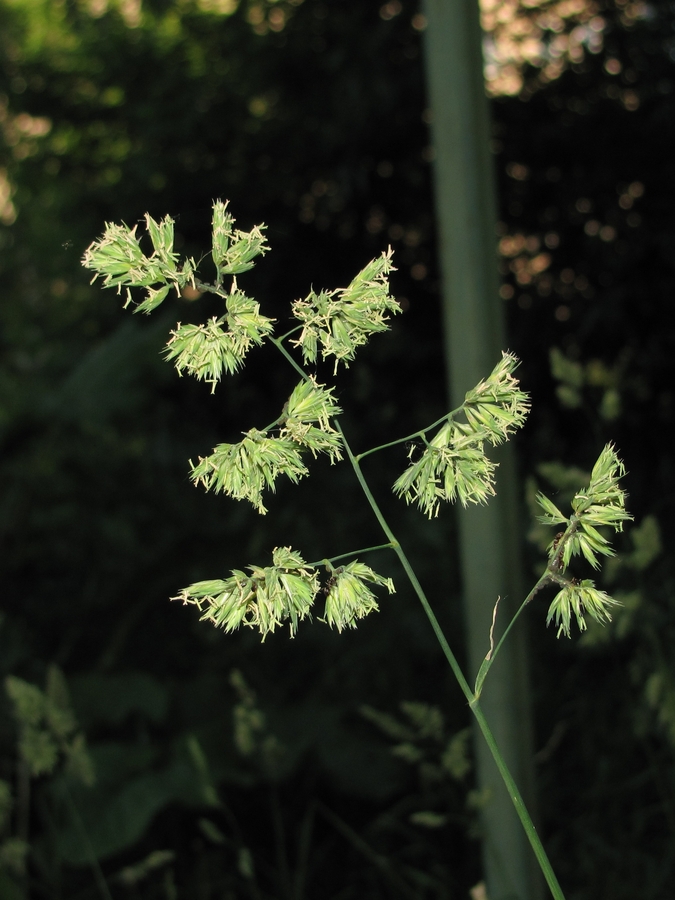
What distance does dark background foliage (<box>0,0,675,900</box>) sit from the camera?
84.7 inches

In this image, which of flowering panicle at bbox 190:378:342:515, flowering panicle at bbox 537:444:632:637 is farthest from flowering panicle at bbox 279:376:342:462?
flowering panicle at bbox 537:444:632:637

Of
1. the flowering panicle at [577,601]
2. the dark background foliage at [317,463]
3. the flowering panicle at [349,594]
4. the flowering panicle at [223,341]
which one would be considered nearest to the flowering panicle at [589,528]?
the flowering panicle at [577,601]

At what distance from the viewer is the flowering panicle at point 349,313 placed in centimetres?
62

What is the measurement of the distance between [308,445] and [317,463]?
11.4ft

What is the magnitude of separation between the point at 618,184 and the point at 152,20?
260cm

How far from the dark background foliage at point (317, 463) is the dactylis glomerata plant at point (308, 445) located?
94 centimetres

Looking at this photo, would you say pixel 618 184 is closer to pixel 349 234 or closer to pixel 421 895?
pixel 349 234

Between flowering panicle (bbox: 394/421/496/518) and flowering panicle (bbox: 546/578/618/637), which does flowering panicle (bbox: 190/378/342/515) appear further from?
flowering panicle (bbox: 546/578/618/637)

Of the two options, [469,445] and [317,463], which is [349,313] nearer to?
[469,445]

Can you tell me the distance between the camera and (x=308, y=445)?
2.03 feet

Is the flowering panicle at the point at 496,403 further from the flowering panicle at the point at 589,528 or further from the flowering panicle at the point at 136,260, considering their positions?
the flowering panicle at the point at 136,260

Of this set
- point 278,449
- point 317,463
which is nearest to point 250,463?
point 278,449

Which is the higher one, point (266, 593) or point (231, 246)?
point (231, 246)

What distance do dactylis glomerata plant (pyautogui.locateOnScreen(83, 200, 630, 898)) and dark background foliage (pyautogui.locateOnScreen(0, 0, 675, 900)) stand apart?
0.94 meters
